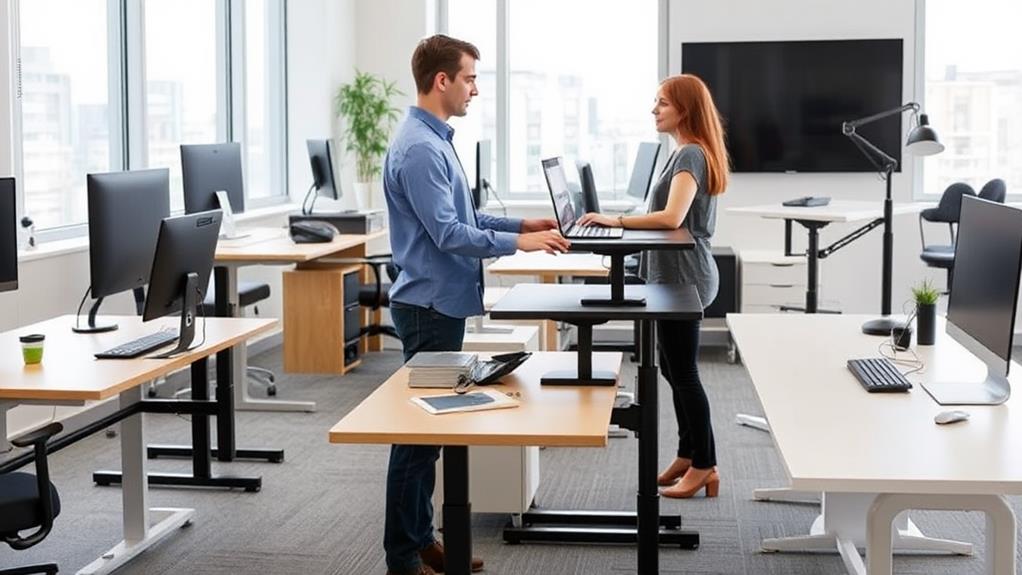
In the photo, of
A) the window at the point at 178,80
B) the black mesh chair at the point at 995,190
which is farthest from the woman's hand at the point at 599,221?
the black mesh chair at the point at 995,190

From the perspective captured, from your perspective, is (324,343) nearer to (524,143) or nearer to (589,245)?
(524,143)

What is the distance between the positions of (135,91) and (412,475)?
Result: 3823 mm

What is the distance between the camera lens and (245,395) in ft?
21.1

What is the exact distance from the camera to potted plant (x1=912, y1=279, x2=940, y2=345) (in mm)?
3820

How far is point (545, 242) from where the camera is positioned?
10.8ft

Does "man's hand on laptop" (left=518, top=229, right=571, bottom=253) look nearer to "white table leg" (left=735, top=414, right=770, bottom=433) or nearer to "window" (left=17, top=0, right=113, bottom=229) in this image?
"white table leg" (left=735, top=414, right=770, bottom=433)

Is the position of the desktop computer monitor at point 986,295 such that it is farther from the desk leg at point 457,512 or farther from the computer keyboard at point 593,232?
the desk leg at point 457,512

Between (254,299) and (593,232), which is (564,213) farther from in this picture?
(254,299)

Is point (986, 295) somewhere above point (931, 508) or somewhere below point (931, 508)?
above

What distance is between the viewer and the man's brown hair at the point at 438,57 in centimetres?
350

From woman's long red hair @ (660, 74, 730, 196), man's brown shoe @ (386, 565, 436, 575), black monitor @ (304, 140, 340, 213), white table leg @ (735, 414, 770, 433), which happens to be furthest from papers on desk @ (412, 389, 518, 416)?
black monitor @ (304, 140, 340, 213)

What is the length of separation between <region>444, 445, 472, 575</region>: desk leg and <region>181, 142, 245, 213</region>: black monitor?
3.35m

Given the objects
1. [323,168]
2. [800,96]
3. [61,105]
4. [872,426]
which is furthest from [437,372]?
[800,96]

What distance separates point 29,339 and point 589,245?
1661 millimetres
